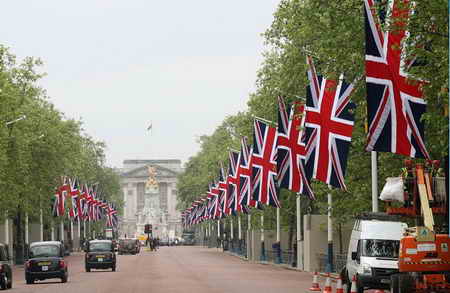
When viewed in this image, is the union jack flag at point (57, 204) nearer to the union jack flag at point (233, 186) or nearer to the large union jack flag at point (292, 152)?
the union jack flag at point (233, 186)

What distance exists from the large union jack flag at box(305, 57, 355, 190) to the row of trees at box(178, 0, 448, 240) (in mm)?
634

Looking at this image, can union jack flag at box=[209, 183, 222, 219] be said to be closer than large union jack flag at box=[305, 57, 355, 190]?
No

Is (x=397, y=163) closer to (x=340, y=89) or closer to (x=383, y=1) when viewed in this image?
(x=340, y=89)

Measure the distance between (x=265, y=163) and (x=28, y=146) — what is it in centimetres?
3040

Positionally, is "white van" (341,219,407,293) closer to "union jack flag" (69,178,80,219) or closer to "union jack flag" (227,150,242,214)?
"union jack flag" (227,150,242,214)

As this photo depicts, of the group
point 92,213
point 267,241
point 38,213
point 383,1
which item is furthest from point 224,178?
point 383,1

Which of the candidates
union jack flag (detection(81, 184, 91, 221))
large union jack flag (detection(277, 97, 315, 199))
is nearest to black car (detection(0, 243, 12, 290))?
large union jack flag (detection(277, 97, 315, 199))

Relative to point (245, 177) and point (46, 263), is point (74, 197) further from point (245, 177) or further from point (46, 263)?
point (46, 263)

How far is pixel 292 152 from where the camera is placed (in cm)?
5047

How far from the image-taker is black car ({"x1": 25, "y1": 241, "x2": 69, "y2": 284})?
51.4 metres

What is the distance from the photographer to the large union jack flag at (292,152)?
162 feet

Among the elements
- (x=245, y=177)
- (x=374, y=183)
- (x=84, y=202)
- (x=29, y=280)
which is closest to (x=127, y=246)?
(x=84, y=202)

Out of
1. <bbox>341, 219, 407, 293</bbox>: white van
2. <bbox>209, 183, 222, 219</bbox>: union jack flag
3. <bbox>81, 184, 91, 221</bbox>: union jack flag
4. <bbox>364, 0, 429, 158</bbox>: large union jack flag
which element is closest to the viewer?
<bbox>364, 0, 429, 158</bbox>: large union jack flag

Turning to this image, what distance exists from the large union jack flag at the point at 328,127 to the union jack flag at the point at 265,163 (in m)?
15.4
